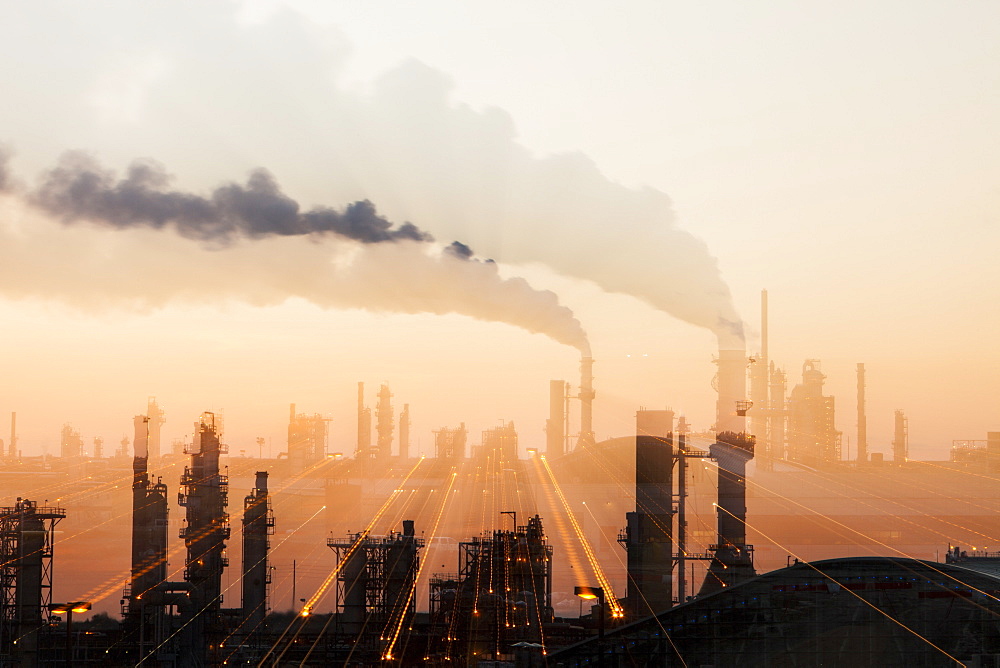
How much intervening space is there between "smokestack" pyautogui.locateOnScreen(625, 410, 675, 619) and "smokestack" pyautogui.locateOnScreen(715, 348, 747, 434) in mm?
10899

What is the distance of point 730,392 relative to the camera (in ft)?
133

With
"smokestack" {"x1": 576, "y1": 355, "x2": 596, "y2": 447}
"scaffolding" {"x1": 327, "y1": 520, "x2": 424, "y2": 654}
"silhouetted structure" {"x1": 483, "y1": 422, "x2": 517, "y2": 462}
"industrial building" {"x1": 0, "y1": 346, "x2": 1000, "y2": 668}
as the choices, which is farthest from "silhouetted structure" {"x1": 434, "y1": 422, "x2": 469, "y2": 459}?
"scaffolding" {"x1": 327, "y1": 520, "x2": 424, "y2": 654}

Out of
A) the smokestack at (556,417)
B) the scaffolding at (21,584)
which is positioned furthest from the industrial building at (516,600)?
the smokestack at (556,417)

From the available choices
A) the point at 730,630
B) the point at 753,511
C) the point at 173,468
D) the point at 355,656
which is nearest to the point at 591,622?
the point at 730,630

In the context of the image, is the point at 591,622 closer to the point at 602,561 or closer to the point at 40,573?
the point at 40,573

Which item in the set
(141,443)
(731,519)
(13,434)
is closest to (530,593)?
(731,519)

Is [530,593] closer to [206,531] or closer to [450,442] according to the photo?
[206,531]

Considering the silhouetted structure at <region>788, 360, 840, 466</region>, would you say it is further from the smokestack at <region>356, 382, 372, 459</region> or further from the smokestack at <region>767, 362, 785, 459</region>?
the smokestack at <region>356, 382, 372, 459</region>

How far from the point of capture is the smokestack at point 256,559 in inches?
996

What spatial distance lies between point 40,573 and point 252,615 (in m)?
6.06

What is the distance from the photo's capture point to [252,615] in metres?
25.0

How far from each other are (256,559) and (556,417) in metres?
49.3

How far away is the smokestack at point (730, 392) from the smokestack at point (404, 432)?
5124 centimetres

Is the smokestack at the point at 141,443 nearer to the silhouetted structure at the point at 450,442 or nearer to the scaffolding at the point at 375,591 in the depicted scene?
the scaffolding at the point at 375,591
